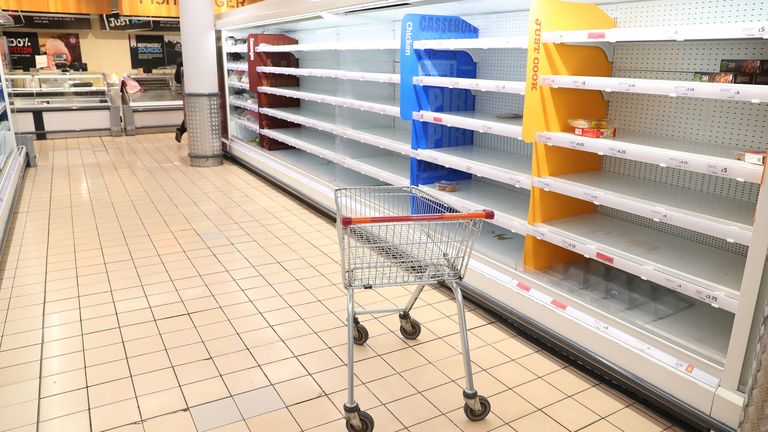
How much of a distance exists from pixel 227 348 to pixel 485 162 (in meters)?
2.19

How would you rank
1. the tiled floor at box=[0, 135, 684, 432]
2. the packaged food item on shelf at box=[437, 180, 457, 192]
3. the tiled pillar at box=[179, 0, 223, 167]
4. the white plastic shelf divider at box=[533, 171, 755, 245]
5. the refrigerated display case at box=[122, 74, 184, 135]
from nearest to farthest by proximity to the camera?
the white plastic shelf divider at box=[533, 171, 755, 245] < the tiled floor at box=[0, 135, 684, 432] < the packaged food item on shelf at box=[437, 180, 457, 192] < the tiled pillar at box=[179, 0, 223, 167] < the refrigerated display case at box=[122, 74, 184, 135]

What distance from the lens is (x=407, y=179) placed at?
4.79 m

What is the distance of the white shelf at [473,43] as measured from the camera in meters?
3.35

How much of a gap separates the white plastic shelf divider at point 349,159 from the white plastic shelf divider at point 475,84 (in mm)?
907

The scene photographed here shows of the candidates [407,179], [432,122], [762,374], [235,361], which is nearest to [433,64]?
[432,122]

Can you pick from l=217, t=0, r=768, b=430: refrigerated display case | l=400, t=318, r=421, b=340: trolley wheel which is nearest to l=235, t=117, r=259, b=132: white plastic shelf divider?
→ l=217, t=0, r=768, b=430: refrigerated display case

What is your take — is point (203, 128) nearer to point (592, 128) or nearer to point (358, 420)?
point (592, 128)

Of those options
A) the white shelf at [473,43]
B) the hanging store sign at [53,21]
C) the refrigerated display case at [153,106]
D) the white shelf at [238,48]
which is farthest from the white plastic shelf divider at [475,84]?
the hanging store sign at [53,21]

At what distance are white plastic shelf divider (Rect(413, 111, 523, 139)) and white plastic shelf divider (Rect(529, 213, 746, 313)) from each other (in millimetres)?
643

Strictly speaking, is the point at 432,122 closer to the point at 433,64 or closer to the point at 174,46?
the point at 433,64

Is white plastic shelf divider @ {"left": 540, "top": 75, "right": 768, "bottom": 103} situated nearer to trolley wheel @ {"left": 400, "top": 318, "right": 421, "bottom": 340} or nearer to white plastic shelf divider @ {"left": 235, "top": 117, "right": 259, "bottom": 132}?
trolley wheel @ {"left": 400, "top": 318, "right": 421, "bottom": 340}

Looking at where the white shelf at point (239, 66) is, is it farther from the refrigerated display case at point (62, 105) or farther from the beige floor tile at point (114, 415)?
the beige floor tile at point (114, 415)

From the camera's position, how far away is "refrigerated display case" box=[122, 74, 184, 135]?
11.5 m

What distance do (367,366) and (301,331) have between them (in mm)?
595
